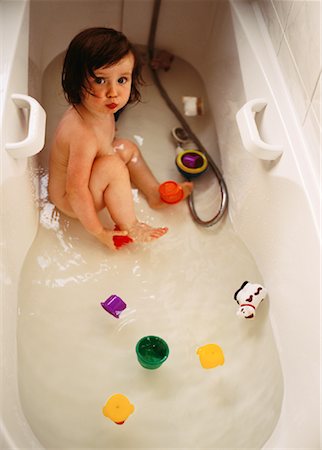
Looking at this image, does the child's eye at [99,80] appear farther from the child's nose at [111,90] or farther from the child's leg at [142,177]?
the child's leg at [142,177]

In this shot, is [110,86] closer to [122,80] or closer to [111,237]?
[122,80]

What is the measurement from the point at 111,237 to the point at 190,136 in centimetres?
49

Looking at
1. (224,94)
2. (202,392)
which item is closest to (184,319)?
(202,392)

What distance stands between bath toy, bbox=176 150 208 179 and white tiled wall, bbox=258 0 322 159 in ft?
1.25

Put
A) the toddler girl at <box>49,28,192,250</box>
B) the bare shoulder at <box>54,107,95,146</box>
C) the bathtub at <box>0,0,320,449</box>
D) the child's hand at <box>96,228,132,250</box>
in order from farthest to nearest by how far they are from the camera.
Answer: the child's hand at <box>96,228,132,250</box>, the bare shoulder at <box>54,107,95,146</box>, the toddler girl at <box>49,28,192,250</box>, the bathtub at <box>0,0,320,449</box>

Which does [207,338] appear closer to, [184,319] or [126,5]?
[184,319]

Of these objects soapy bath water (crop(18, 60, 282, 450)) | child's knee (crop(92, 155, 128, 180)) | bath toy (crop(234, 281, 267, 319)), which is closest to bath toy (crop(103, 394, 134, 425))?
soapy bath water (crop(18, 60, 282, 450))

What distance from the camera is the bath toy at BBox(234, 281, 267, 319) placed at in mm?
1240

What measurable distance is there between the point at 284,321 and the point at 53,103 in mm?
949

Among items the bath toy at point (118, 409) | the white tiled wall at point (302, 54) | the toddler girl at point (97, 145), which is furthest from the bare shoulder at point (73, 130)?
the bath toy at point (118, 409)

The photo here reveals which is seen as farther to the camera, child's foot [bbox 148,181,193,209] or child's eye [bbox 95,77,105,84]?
child's foot [bbox 148,181,193,209]

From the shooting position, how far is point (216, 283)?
1343 mm

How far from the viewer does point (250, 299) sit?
49.0 inches

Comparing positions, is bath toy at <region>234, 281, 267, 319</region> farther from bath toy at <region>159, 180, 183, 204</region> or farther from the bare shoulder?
the bare shoulder
